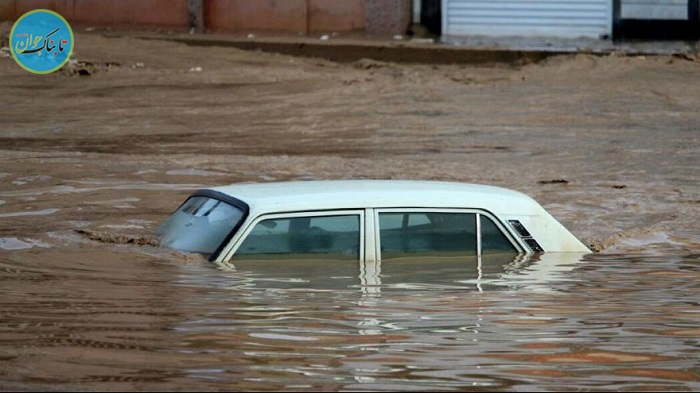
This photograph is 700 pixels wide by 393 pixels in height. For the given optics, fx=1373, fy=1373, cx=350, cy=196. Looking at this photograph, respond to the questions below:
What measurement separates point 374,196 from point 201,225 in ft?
3.34

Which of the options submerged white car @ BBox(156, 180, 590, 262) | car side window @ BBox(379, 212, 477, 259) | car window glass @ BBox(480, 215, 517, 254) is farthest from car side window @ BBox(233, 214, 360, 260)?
car window glass @ BBox(480, 215, 517, 254)

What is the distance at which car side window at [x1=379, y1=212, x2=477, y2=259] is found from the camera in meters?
7.59

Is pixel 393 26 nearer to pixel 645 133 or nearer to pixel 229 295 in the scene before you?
pixel 645 133

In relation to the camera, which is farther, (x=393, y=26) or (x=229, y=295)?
(x=393, y=26)

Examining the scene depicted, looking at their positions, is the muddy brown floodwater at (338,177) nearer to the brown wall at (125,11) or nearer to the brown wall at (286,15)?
the brown wall at (125,11)

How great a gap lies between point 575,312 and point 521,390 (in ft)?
6.02

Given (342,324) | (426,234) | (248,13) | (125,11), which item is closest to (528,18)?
(248,13)

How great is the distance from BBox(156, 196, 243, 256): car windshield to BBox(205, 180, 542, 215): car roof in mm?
106

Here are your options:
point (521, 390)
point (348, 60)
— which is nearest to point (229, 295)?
point (521, 390)

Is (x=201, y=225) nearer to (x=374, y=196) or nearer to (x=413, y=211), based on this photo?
(x=374, y=196)

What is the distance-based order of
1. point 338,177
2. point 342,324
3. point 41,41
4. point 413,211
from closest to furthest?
point 342,324 → point 413,211 → point 338,177 → point 41,41

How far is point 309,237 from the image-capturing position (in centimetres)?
750

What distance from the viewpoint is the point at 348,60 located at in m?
20.3

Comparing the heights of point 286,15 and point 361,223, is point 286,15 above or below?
above
